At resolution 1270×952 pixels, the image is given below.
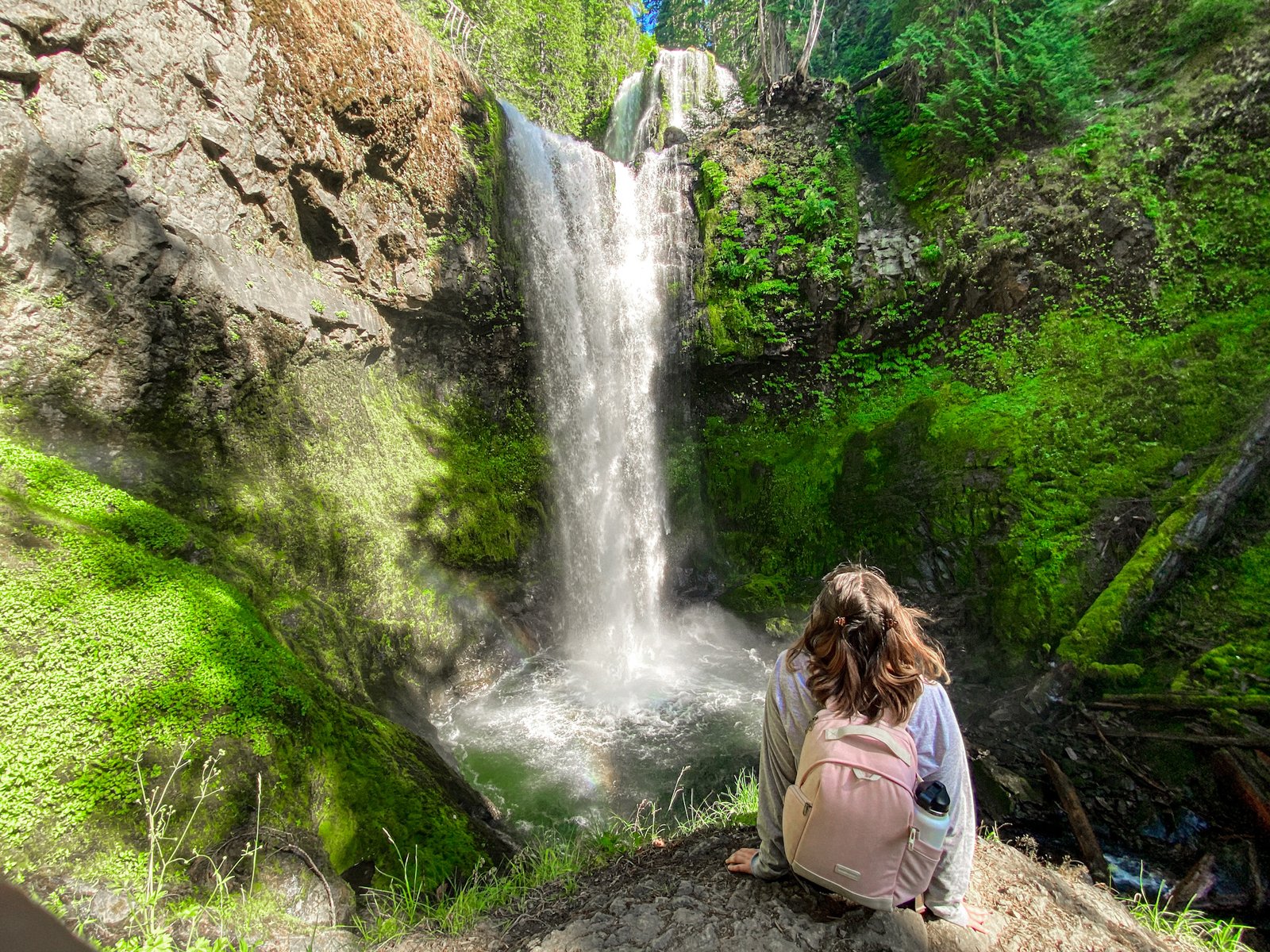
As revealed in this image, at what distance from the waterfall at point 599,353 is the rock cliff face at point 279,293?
35.0 inches

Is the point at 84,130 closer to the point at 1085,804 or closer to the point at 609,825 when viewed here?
the point at 609,825

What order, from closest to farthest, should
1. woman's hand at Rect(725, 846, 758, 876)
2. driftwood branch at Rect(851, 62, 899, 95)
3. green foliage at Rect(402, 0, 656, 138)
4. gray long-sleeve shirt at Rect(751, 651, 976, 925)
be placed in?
gray long-sleeve shirt at Rect(751, 651, 976, 925), woman's hand at Rect(725, 846, 758, 876), driftwood branch at Rect(851, 62, 899, 95), green foliage at Rect(402, 0, 656, 138)

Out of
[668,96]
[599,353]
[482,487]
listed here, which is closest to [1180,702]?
[482,487]

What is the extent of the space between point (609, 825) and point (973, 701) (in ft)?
13.4

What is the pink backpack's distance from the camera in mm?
1481

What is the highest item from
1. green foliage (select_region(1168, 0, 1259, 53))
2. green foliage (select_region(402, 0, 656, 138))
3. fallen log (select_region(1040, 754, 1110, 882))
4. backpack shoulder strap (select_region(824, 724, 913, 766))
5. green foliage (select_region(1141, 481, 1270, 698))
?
green foliage (select_region(402, 0, 656, 138))

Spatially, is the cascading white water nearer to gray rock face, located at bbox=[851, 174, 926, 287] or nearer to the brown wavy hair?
gray rock face, located at bbox=[851, 174, 926, 287]

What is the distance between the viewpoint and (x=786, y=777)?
6.02ft

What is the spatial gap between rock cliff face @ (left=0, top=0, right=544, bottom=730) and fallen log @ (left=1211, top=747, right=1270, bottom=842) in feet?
22.6

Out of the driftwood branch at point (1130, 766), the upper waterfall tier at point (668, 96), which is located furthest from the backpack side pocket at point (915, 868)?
the upper waterfall tier at point (668, 96)

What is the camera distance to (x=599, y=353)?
9.41 metres

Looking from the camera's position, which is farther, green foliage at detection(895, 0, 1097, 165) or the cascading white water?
green foliage at detection(895, 0, 1097, 165)

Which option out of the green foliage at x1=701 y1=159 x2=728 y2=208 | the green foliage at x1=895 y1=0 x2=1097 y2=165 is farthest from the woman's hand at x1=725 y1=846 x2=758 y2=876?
the green foliage at x1=701 y1=159 x2=728 y2=208

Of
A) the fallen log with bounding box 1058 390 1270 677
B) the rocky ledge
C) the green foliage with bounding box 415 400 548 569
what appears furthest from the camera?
the green foliage with bounding box 415 400 548 569
